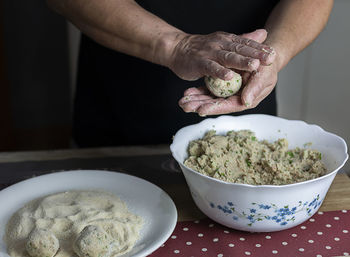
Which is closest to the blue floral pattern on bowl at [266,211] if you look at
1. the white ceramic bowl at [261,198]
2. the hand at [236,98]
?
the white ceramic bowl at [261,198]

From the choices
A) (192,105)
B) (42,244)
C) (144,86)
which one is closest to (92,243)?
(42,244)

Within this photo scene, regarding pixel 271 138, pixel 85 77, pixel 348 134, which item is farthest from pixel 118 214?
pixel 348 134

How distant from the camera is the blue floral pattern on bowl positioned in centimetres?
105

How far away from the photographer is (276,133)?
131cm

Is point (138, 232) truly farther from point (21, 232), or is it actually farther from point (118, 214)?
point (21, 232)

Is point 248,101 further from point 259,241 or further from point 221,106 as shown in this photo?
point 259,241

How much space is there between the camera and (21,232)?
1.04 meters

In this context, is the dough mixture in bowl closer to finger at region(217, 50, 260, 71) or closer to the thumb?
finger at region(217, 50, 260, 71)

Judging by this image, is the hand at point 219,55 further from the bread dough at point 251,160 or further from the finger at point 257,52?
the bread dough at point 251,160

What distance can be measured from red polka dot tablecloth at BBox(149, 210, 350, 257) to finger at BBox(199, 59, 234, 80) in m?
0.32

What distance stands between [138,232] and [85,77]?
89 centimetres

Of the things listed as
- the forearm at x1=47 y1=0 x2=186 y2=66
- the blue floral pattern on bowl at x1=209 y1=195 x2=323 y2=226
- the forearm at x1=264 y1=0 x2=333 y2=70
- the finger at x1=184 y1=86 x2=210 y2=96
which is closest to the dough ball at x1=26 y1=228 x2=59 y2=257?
the blue floral pattern on bowl at x1=209 y1=195 x2=323 y2=226

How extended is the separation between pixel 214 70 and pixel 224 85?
64mm

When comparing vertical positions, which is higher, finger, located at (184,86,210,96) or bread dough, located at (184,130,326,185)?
finger, located at (184,86,210,96)
